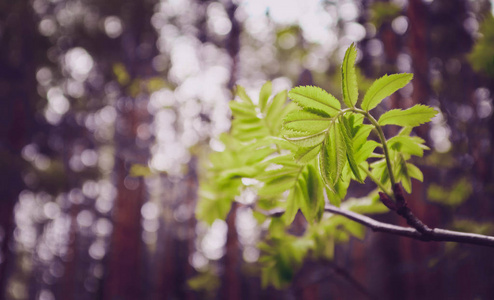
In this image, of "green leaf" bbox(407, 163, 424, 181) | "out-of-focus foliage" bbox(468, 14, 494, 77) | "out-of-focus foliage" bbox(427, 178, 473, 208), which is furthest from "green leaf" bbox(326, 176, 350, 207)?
"out-of-focus foliage" bbox(427, 178, 473, 208)

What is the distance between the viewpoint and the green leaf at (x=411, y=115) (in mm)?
730

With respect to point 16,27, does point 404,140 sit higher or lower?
lower

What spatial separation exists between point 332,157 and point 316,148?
5cm

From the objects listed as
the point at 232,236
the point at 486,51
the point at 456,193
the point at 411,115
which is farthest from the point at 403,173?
the point at 232,236

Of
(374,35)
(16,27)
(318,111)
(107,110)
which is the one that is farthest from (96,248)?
(318,111)

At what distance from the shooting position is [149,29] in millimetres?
11148

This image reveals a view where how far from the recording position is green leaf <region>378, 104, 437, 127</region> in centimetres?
73

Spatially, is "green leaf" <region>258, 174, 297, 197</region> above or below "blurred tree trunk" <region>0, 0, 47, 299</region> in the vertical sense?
below

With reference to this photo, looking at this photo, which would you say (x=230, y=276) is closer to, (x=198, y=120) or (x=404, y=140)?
(x=198, y=120)

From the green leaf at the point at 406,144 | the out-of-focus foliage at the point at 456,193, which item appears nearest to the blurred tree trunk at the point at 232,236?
the out-of-focus foliage at the point at 456,193

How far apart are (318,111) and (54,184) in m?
13.5

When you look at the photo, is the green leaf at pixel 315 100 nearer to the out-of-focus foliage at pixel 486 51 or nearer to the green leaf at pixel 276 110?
the green leaf at pixel 276 110

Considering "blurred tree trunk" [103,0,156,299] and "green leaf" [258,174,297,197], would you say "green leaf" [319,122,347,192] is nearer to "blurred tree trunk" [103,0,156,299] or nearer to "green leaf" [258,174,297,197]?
"green leaf" [258,174,297,197]

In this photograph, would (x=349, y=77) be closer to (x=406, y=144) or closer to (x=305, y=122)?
(x=305, y=122)
